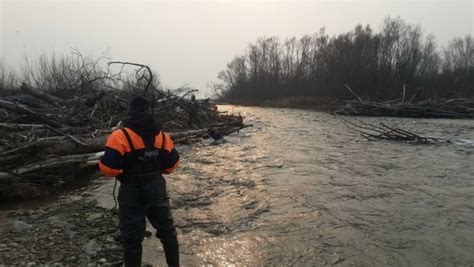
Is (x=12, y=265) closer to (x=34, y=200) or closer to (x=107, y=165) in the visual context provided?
(x=107, y=165)

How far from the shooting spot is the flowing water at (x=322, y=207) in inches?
238

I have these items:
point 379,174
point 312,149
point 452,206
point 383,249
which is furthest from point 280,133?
point 383,249

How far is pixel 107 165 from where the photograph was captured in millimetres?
4410

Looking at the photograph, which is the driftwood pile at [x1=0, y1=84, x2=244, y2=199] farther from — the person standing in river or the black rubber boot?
the black rubber boot

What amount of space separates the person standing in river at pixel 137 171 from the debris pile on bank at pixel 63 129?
4427mm

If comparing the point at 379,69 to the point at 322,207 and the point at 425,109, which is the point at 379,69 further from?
the point at 322,207

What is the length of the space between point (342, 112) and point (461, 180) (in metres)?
23.4

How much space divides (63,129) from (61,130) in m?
0.12

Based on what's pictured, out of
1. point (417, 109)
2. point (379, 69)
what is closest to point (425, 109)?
point (417, 109)

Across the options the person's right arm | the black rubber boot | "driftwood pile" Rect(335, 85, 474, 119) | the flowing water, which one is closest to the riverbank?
"driftwood pile" Rect(335, 85, 474, 119)

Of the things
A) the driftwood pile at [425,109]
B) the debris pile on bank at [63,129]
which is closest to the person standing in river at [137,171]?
the debris pile on bank at [63,129]

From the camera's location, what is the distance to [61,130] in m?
11.2

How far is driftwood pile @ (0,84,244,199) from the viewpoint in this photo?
8570 millimetres

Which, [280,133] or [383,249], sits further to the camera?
[280,133]
